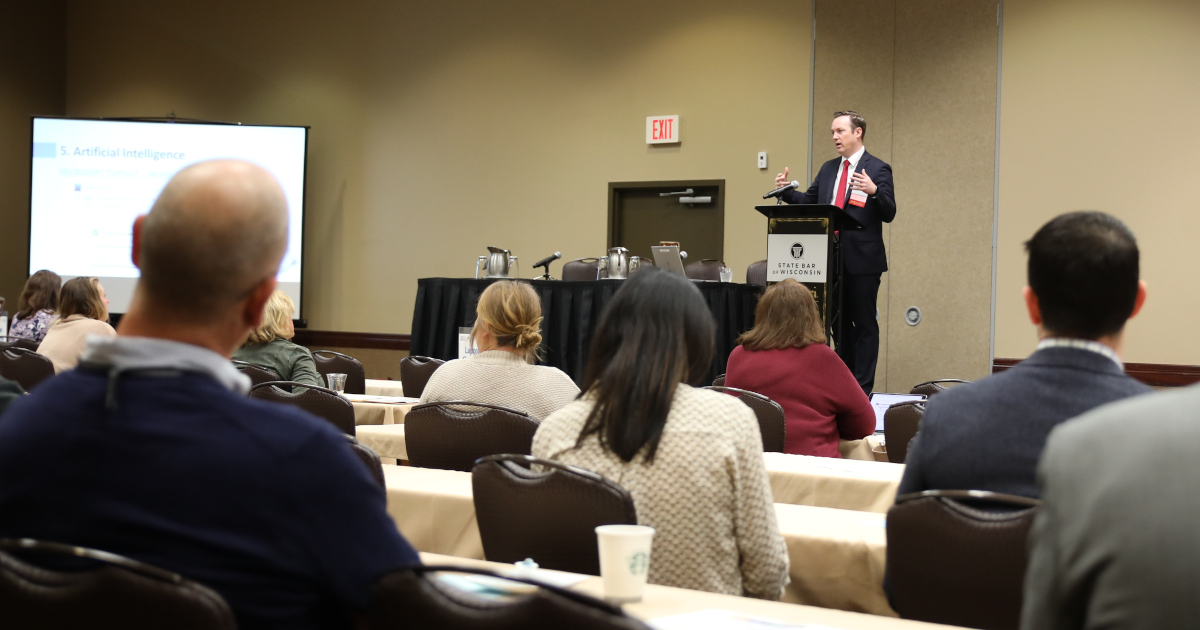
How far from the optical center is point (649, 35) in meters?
8.88

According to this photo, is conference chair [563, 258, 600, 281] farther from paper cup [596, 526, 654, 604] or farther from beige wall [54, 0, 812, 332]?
paper cup [596, 526, 654, 604]

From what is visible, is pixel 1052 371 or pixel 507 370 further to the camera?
pixel 507 370

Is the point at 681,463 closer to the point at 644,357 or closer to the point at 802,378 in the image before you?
the point at 644,357

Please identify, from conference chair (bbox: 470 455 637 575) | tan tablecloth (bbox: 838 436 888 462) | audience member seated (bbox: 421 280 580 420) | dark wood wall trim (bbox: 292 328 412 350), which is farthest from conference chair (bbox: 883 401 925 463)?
dark wood wall trim (bbox: 292 328 412 350)

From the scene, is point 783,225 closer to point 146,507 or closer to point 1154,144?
point 1154,144

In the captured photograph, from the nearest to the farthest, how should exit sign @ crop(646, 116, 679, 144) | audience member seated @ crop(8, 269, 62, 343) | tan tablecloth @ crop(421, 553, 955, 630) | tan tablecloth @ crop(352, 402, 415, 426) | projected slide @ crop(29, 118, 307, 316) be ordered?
tan tablecloth @ crop(421, 553, 955, 630)
tan tablecloth @ crop(352, 402, 415, 426)
audience member seated @ crop(8, 269, 62, 343)
exit sign @ crop(646, 116, 679, 144)
projected slide @ crop(29, 118, 307, 316)

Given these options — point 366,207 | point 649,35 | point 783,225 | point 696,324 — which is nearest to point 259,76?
point 366,207

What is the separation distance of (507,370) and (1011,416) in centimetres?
185

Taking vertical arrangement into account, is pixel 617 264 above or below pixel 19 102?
below

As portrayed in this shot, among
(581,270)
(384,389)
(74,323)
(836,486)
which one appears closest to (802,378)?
(836,486)

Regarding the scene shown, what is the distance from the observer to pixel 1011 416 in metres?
1.76

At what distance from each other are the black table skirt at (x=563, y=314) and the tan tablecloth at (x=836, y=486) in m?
3.50

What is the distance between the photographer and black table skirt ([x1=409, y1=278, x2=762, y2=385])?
655 centimetres

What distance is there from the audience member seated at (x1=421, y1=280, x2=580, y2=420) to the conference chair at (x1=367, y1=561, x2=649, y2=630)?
218 cm
